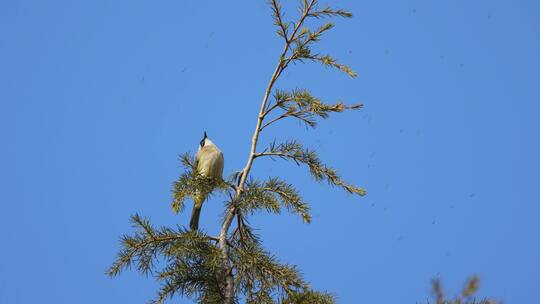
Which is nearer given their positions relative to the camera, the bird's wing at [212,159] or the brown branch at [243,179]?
the brown branch at [243,179]

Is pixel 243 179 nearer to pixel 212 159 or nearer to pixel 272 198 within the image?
pixel 272 198

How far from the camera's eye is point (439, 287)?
1.77m

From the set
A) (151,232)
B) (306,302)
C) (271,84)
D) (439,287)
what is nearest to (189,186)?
(151,232)

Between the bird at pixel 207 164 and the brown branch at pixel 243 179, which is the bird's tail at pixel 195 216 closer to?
the bird at pixel 207 164

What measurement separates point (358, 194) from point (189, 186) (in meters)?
1.19

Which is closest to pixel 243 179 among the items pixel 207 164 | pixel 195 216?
pixel 195 216

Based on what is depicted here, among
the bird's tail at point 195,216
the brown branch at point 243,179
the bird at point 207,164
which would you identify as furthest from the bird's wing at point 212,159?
the brown branch at point 243,179

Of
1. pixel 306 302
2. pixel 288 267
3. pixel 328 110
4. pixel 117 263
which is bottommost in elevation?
pixel 306 302

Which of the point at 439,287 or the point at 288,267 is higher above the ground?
the point at 288,267

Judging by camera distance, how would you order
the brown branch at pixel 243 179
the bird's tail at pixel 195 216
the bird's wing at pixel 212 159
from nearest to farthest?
the brown branch at pixel 243 179, the bird's tail at pixel 195 216, the bird's wing at pixel 212 159

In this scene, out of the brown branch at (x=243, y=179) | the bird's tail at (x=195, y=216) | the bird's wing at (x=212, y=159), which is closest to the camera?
the brown branch at (x=243, y=179)

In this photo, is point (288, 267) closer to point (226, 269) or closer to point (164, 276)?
point (226, 269)

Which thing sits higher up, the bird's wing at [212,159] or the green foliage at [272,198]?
the bird's wing at [212,159]

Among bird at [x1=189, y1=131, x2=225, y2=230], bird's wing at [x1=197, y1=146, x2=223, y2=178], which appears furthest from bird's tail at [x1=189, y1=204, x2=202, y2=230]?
bird's wing at [x1=197, y1=146, x2=223, y2=178]
